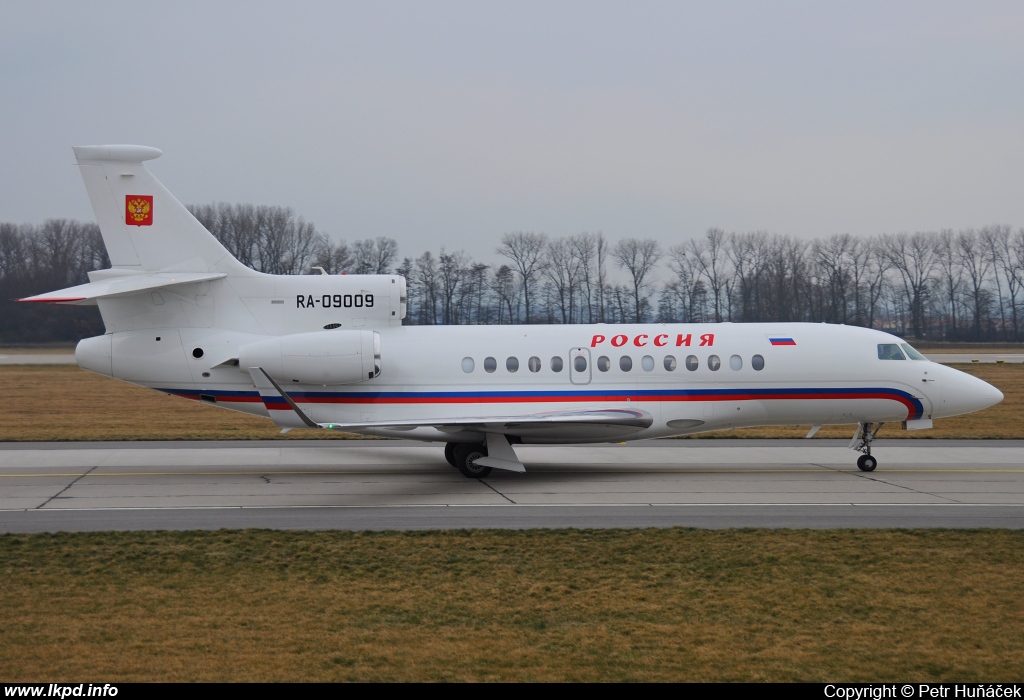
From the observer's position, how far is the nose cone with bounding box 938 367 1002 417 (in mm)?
19234

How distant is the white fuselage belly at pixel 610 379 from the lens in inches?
727

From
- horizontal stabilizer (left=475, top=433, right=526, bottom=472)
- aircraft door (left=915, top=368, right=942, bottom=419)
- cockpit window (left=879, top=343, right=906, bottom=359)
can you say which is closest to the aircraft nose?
aircraft door (left=915, top=368, right=942, bottom=419)

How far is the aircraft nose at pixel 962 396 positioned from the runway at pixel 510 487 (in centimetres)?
134

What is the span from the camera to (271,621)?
9102mm

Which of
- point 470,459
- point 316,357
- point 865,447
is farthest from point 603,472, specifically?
point 316,357

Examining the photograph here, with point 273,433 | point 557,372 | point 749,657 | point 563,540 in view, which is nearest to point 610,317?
point 273,433

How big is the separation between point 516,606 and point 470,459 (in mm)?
8717

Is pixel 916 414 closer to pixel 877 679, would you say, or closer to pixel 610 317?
pixel 877 679

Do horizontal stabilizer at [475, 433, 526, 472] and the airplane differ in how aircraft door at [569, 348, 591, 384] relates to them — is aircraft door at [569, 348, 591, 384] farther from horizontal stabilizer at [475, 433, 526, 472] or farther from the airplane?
horizontal stabilizer at [475, 433, 526, 472]

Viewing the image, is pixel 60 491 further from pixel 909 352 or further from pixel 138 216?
pixel 909 352

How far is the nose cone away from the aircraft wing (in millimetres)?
6405

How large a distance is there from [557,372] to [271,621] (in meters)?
10.4

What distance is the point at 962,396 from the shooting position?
63.1 ft

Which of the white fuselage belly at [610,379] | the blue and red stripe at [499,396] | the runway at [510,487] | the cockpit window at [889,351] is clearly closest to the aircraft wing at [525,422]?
the white fuselage belly at [610,379]
